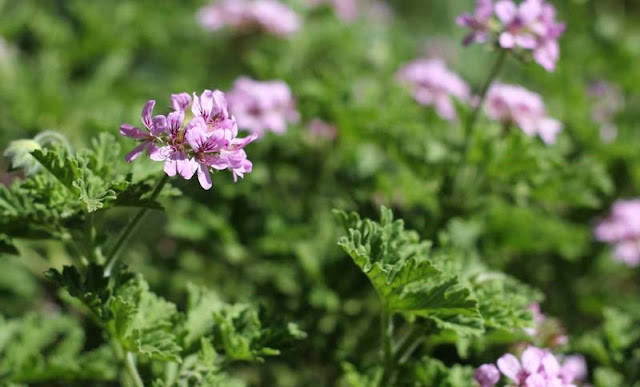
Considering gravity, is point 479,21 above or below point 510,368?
above

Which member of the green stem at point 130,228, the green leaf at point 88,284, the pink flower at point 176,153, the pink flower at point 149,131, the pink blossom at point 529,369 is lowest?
the pink blossom at point 529,369

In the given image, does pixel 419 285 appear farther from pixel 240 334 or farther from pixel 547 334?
pixel 547 334

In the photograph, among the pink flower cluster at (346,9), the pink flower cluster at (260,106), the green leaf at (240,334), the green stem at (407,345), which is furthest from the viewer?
the pink flower cluster at (346,9)

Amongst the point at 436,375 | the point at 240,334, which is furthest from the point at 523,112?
the point at 240,334

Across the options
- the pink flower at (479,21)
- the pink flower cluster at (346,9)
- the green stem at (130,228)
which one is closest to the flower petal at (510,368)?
the green stem at (130,228)

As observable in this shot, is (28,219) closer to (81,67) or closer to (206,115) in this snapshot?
(206,115)

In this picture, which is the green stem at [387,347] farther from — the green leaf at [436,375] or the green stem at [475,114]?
the green stem at [475,114]

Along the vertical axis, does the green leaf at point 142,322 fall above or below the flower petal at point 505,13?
below
